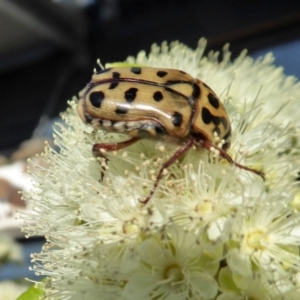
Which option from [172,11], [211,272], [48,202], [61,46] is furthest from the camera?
→ [61,46]

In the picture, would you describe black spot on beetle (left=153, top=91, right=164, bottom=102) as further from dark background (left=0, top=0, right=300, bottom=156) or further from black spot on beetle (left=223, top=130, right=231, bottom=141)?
dark background (left=0, top=0, right=300, bottom=156)

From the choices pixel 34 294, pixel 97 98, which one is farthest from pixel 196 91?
Answer: pixel 34 294

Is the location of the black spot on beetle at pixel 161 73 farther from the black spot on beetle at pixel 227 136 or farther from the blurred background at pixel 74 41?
the blurred background at pixel 74 41

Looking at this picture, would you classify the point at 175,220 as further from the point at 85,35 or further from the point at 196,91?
the point at 85,35

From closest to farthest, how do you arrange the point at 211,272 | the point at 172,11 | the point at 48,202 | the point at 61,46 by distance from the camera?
the point at 211,272 → the point at 48,202 → the point at 172,11 → the point at 61,46

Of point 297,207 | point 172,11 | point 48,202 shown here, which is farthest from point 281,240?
point 172,11

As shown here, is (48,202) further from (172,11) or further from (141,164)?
(172,11)
